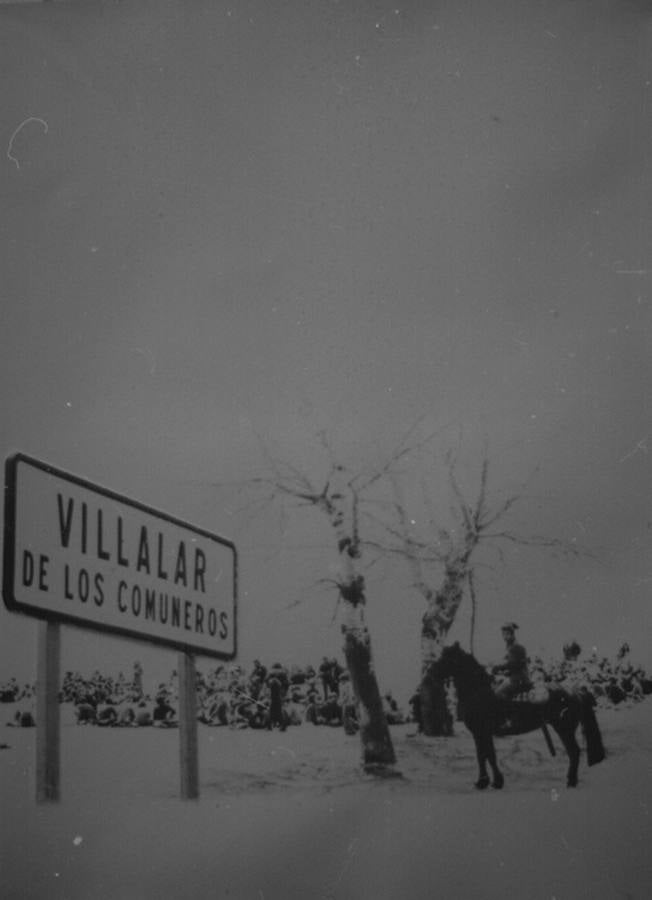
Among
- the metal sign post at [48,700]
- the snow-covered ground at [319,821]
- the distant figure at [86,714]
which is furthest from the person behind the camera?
the distant figure at [86,714]

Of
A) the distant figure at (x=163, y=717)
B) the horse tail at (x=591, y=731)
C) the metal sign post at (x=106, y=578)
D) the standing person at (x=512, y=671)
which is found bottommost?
the horse tail at (x=591, y=731)

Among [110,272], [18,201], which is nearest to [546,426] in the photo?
[110,272]

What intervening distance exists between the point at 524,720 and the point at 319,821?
1.24ft

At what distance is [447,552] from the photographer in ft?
7.07

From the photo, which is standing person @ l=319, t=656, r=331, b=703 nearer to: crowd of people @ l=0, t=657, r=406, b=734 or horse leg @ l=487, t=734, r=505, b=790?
crowd of people @ l=0, t=657, r=406, b=734

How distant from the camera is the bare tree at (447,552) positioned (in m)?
2.13

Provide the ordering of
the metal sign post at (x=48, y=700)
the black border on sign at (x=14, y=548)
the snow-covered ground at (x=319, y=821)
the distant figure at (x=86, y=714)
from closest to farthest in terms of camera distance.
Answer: the black border on sign at (x=14, y=548)
the metal sign post at (x=48, y=700)
the snow-covered ground at (x=319, y=821)
the distant figure at (x=86, y=714)

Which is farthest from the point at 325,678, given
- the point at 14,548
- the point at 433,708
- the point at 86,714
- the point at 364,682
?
the point at 14,548

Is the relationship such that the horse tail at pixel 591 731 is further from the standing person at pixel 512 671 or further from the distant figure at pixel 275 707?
the distant figure at pixel 275 707

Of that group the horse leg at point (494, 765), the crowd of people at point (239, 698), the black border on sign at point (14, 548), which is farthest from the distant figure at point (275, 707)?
the horse leg at point (494, 765)

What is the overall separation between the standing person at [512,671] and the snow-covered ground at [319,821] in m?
0.08

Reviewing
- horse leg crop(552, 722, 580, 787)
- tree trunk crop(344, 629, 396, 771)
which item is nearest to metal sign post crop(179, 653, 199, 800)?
tree trunk crop(344, 629, 396, 771)

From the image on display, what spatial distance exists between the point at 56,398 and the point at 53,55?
0.64 meters

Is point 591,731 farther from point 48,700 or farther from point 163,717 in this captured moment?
point 48,700
